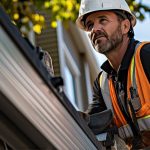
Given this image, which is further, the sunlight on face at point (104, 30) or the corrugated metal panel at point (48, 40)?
the corrugated metal panel at point (48, 40)

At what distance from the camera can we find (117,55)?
383cm

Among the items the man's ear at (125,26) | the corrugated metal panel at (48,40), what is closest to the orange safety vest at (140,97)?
the man's ear at (125,26)

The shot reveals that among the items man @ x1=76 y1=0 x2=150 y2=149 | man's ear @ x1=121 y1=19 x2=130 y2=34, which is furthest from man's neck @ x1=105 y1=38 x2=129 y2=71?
man's ear @ x1=121 y1=19 x2=130 y2=34

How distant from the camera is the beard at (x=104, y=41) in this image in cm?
359

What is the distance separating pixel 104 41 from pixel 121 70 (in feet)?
0.77

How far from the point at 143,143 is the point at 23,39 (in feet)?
5.55

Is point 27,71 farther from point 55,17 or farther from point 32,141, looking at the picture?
point 55,17

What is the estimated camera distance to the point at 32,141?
2.28m

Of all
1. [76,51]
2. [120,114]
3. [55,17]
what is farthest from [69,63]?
[120,114]

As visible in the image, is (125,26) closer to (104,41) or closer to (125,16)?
(125,16)

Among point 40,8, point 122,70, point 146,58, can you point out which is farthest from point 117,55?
point 40,8

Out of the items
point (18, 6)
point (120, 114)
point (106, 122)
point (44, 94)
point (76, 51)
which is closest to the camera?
point (44, 94)

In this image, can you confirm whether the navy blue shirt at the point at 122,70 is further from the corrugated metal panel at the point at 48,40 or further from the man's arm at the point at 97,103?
the corrugated metal panel at the point at 48,40

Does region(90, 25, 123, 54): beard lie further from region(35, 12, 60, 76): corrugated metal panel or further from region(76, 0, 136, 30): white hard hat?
region(35, 12, 60, 76): corrugated metal panel
